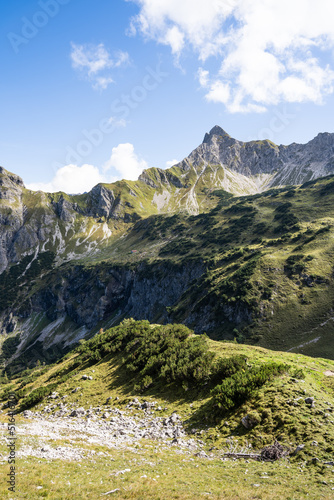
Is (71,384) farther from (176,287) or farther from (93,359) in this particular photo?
(176,287)

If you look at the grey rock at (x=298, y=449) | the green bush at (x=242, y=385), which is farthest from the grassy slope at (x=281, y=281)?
the grey rock at (x=298, y=449)

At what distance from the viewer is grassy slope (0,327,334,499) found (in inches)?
446

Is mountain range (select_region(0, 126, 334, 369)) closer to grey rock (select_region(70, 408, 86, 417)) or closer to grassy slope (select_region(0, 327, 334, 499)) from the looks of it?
grassy slope (select_region(0, 327, 334, 499))

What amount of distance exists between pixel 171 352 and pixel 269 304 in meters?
51.9

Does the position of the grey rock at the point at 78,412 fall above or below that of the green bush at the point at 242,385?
below

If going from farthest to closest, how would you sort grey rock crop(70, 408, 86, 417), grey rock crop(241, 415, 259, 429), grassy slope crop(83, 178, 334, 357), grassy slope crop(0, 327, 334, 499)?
grassy slope crop(83, 178, 334, 357), grey rock crop(70, 408, 86, 417), grey rock crop(241, 415, 259, 429), grassy slope crop(0, 327, 334, 499)

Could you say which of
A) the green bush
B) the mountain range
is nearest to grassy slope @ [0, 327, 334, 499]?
the green bush

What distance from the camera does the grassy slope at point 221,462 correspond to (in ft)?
37.1

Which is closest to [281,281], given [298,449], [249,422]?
[249,422]

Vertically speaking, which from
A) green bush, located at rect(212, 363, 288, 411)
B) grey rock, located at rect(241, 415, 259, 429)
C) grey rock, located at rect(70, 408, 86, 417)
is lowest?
grey rock, located at rect(70, 408, 86, 417)

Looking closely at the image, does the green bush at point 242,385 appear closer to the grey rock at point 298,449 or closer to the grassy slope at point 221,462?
the grassy slope at point 221,462

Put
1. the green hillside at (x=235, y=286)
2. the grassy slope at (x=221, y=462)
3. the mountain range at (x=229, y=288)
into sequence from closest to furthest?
the grassy slope at (x=221, y=462), the green hillside at (x=235, y=286), the mountain range at (x=229, y=288)

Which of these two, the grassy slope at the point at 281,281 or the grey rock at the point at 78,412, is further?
the grassy slope at the point at 281,281

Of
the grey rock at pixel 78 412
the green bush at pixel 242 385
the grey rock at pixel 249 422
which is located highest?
the green bush at pixel 242 385
